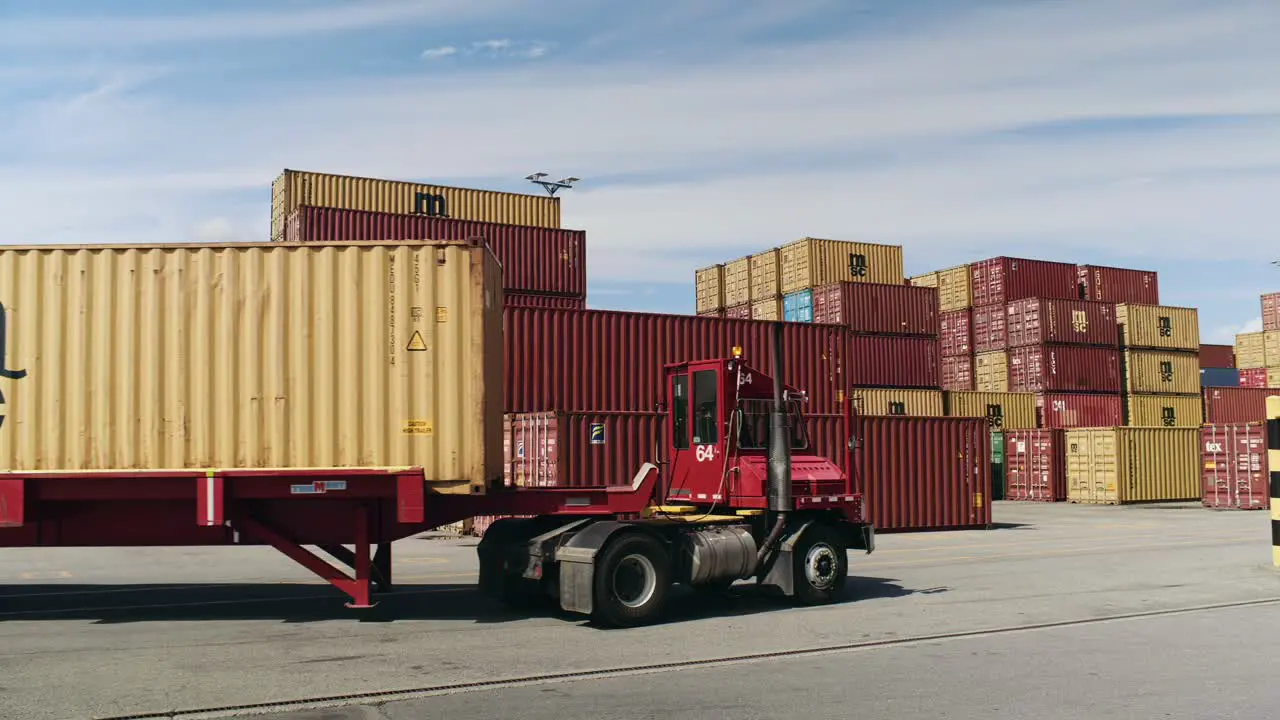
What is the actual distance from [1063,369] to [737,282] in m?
14.1

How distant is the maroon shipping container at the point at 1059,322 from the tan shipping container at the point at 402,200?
20.3m

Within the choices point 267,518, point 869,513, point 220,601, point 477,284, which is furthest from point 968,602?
point 869,513

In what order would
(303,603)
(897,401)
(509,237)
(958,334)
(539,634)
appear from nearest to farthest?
(539,634) < (303,603) < (509,237) < (897,401) < (958,334)

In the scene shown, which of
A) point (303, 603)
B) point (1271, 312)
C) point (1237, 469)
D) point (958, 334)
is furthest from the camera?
point (1271, 312)

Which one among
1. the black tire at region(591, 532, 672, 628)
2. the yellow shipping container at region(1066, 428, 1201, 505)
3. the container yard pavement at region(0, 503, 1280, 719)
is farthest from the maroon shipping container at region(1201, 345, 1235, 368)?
the black tire at region(591, 532, 672, 628)

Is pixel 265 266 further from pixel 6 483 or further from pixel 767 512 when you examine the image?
pixel 767 512

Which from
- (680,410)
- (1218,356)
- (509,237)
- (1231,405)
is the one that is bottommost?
(680,410)

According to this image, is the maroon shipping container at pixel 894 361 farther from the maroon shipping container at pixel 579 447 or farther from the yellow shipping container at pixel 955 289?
the maroon shipping container at pixel 579 447

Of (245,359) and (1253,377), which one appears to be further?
(1253,377)

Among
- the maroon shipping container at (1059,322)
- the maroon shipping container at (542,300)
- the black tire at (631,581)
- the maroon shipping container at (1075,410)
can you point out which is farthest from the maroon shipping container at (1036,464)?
the black tire at (631,581)

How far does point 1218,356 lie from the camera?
86.1 meters

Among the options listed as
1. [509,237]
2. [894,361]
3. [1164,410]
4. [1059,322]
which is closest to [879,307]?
[894,361]

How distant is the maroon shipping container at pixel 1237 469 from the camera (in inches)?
1382

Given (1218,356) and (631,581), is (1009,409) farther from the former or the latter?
(1218,356)
